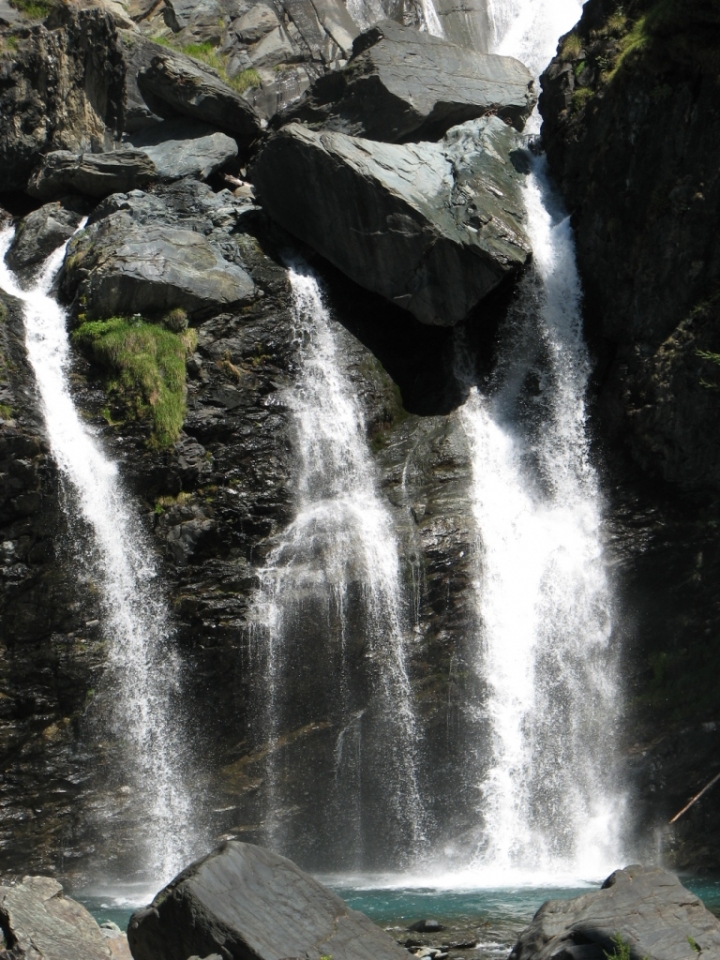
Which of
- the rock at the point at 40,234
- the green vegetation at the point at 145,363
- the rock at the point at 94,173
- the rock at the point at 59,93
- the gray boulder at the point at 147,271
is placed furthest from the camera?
the rock at the point at 59,93

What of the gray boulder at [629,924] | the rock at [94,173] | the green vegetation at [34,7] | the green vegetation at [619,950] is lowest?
the gray boulder at [629,924]

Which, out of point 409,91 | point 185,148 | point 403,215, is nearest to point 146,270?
point 403,215

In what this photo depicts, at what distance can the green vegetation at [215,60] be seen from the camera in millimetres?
25442

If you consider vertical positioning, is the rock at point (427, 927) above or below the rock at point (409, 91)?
below

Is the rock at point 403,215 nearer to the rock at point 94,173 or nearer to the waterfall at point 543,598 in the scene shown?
the waterfall at point 543,598

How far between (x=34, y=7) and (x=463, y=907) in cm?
2390

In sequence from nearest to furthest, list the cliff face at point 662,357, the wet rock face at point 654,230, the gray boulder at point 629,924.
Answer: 1. the gray boulder at point 629,924
2. the cliff face at point 662,357
3. the wet rock face at point 654,230

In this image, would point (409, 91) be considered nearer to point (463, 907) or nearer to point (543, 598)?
point (543, 598)

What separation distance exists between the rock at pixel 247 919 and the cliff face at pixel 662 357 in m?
7.43

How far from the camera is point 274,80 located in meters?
25.7

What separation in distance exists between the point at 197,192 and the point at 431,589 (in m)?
10.1

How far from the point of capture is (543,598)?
1614 centimetres

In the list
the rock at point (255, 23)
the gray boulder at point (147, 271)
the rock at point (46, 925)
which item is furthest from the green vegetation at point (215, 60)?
the rock at point (46, 925)

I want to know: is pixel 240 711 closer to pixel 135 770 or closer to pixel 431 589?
pixel 135 770
